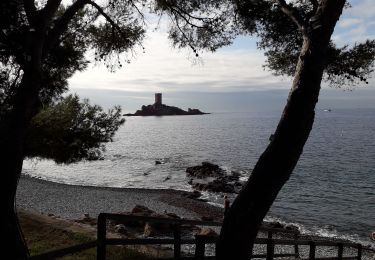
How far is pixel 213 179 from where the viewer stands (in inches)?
1777

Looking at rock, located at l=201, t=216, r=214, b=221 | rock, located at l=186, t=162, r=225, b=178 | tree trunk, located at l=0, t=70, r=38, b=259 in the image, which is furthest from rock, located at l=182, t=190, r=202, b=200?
tree trunk, located at l=0, t=70, r=38, b=259

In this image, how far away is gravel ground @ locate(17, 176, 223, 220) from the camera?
1091 inches

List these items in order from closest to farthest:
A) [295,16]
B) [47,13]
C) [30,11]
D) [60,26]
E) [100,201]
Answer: [295,16], [47,13], [30,11], [60,26], [100,201]

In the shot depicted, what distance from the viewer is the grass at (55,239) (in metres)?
9.22

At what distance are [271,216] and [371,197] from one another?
11.6m

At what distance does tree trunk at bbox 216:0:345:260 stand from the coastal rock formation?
32942 millimetres

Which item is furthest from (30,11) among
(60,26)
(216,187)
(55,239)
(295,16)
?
(216,187)

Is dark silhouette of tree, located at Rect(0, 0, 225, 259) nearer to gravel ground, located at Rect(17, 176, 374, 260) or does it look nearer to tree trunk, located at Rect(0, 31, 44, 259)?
tree trunk, located at Rect(0, 31, 44, 259)

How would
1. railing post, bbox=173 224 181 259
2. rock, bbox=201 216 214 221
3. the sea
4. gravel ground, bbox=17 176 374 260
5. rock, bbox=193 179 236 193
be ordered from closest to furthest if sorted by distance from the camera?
1. railing post, bbox=173 224 181 259
2. rock, bbox=201 216 214 221
3. the sea
4. gravel ground, bbox=17 176 374 260
5. rock, bbox=193 179 236 193

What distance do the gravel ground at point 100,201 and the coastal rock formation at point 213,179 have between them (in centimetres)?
356

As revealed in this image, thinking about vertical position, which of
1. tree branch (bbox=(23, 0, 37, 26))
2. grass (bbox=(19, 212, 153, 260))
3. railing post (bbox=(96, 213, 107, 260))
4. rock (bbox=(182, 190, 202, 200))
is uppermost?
tree branch (bbox=(23, 0, 37, 26))

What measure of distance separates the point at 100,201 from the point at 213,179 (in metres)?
17.0

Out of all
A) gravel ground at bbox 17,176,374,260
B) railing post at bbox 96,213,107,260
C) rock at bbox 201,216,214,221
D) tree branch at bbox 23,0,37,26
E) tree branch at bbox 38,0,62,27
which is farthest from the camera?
→ gravel ground at bbox 17,176,374,260

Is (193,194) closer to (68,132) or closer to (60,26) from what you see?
(68,132)
